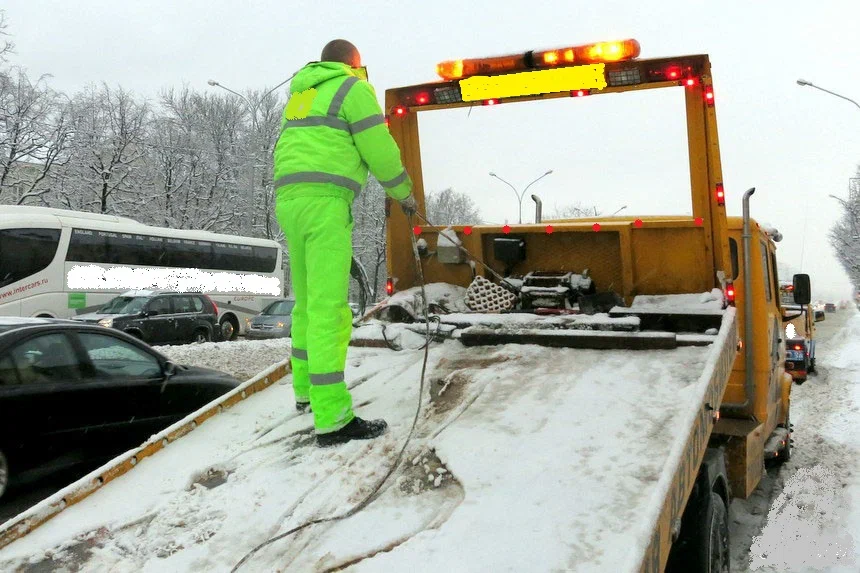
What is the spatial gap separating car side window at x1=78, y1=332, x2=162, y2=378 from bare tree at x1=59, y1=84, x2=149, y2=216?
2953cm

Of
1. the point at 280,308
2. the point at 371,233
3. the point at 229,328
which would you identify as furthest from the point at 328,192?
the point at 371,233

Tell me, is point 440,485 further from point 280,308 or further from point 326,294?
point 280,308

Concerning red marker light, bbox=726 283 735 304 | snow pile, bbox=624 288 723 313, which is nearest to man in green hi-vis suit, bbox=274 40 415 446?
snow pile, bbox=624 288 723 313

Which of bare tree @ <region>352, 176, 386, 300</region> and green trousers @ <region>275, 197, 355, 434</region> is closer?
green trousers @ <region>275, 197, 355, 434</region>

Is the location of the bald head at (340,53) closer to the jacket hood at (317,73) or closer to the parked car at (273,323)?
the jacket hood at (317,73)

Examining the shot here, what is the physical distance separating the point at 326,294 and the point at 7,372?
337cm

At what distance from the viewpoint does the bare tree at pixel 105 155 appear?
113ft

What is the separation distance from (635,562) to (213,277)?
2459 cm

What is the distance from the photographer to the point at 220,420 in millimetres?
3912

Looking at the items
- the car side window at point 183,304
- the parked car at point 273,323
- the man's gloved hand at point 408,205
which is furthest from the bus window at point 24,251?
the man's gloved hand at point 408,205

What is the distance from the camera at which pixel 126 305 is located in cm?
1823

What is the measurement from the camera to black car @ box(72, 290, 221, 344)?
1771 centimetres

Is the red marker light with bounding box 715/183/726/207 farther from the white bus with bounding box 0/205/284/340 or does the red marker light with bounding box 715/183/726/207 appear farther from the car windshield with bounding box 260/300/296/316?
the car windshield with bounding box 260/300/296/316

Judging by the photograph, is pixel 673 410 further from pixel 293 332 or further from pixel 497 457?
pixel 293 332
